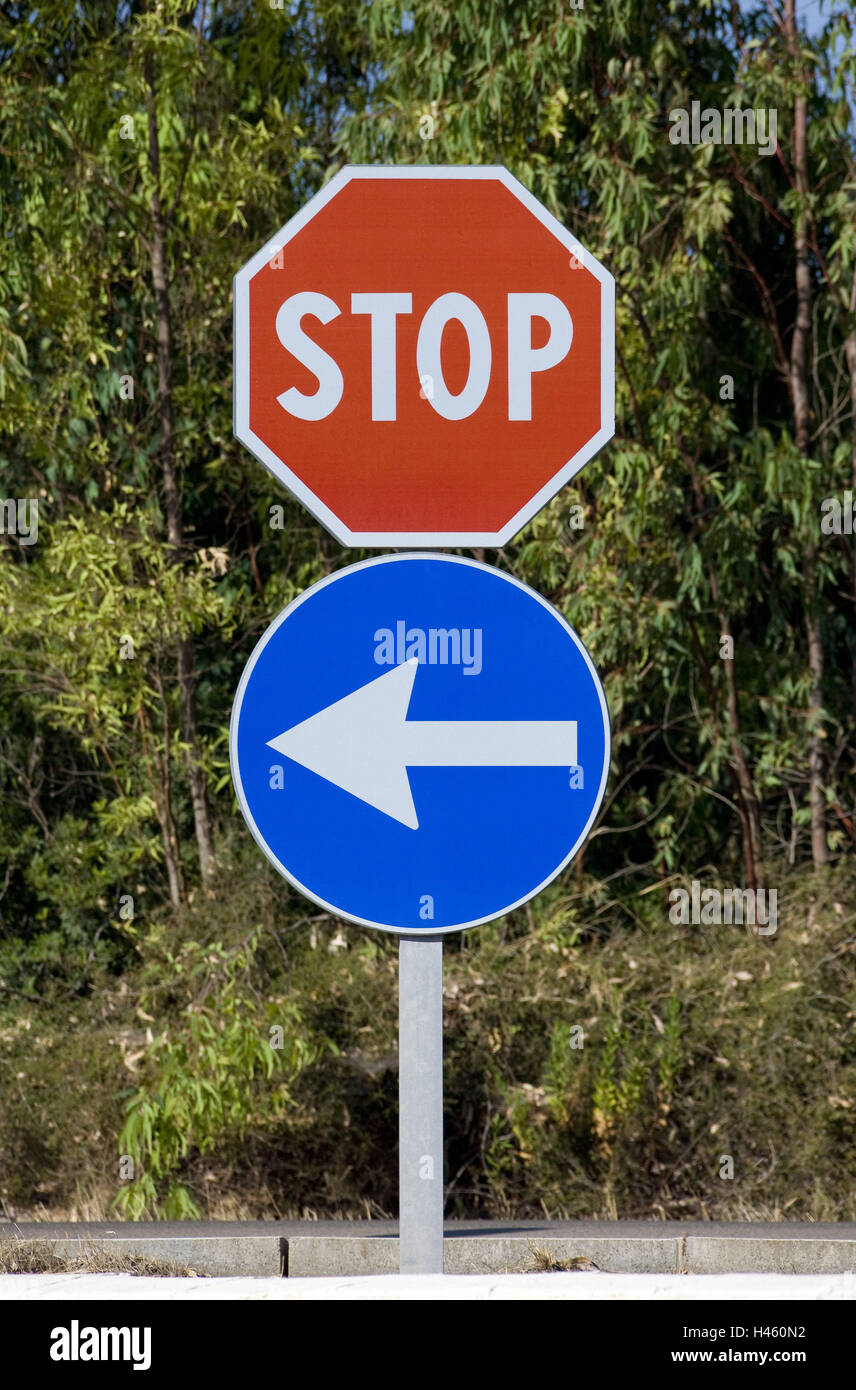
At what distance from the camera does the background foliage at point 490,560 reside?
6797 millimetres

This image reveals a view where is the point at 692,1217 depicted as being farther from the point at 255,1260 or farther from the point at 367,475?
the point at 367,475

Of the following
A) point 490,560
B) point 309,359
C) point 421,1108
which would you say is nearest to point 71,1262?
point 421,1108

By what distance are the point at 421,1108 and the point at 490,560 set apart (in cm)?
634

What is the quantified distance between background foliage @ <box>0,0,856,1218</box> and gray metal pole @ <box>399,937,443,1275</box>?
4292 mm

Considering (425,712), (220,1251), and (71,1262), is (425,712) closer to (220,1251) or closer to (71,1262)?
(71,1262)

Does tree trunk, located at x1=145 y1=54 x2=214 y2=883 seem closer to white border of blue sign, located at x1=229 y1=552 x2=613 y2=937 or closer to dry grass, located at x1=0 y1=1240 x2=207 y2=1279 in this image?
dry grass, located at x1=0 y1=1240 x2=207 y2=1279

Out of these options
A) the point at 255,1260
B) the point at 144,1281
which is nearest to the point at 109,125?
the point at 255,1260

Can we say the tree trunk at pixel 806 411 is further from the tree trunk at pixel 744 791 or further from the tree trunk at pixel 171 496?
the tree trunk at pixel 171 496

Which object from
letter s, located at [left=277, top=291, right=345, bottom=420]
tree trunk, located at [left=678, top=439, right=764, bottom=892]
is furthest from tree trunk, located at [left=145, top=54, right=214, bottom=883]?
letter s, located at [left=277, top=291, right=345, bottom=420]

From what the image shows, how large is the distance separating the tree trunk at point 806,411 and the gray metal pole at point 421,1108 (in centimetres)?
554

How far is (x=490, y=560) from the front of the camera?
8.44 meters

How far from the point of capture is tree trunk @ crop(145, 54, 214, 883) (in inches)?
315

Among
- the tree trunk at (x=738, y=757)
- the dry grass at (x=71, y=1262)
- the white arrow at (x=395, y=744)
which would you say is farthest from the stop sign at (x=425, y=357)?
the tree trunk at (x=738, y=757)

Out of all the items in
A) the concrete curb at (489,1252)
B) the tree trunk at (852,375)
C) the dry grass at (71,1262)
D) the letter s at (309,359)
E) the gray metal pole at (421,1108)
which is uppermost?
the tree trunk at (852,375)
